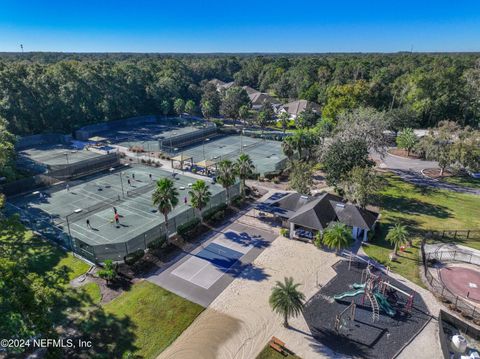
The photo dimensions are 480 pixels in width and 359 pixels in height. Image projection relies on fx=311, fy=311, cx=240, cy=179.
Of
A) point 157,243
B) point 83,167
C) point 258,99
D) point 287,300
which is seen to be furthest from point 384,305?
point 258,99

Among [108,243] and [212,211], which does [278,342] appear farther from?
[108,243]

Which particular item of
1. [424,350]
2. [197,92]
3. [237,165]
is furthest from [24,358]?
[197,92]

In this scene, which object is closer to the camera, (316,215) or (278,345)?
(278,345)

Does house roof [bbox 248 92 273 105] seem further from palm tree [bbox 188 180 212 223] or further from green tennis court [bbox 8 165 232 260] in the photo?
palm tree [bbox 188 180 212 223]

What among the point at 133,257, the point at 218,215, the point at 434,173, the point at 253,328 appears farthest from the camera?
the point at 434,173

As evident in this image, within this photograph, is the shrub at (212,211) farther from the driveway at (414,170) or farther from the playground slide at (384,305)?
the driveway at (414,170)

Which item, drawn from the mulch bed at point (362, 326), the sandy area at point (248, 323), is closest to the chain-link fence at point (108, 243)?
the sandy area at point (248, 323)

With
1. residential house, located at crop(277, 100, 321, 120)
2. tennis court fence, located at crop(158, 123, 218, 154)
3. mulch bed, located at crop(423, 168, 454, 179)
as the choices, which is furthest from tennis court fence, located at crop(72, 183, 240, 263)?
residential house, located at crop(277, 100, 321, 120)
